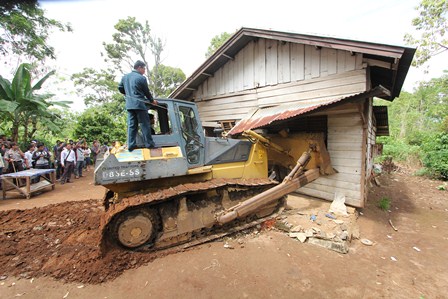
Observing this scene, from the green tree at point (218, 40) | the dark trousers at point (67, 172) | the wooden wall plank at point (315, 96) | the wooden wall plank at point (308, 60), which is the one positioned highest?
the green tree at point (218, 40)

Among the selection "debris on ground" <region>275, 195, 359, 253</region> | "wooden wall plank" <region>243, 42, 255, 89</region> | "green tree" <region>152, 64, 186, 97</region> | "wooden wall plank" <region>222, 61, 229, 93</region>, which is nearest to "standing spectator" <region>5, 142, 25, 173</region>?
"wooden wall plank" <region>222, 61, 229, 93</region>

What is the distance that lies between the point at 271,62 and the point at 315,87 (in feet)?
6.11

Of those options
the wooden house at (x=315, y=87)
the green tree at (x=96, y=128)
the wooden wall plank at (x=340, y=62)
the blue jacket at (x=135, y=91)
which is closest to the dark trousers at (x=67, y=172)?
the green tree at (x=96, y=128)

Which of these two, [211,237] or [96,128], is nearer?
[211,237]

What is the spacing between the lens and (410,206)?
6605 millimetres

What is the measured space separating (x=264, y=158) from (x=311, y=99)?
2.41 metres

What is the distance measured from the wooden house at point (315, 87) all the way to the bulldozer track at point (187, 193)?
161cm

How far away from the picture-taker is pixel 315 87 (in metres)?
5.88

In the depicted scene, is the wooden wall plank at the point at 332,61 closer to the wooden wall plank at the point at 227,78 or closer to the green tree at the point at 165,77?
the wooden wall plank at the point at 227,78

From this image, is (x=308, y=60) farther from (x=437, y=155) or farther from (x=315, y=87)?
(x=437, y=155)

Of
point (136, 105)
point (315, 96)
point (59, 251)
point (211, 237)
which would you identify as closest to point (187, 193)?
point (211, 237)

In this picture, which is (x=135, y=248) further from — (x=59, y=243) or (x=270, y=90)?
(x=270, y=90)

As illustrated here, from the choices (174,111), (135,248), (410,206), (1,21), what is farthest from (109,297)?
(1,21)

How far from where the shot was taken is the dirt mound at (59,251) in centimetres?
303
